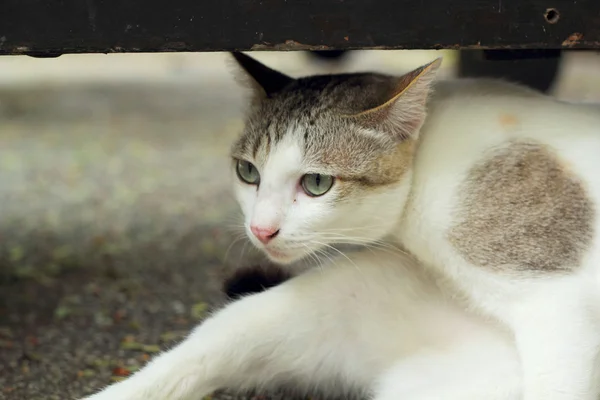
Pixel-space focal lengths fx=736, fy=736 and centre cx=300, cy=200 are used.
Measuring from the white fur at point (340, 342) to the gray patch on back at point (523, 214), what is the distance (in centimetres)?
23

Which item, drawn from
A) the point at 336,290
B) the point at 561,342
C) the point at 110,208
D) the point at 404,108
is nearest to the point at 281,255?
the point at 336,290

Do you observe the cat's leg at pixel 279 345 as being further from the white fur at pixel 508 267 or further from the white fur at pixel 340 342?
the white fur at pixel 508 267

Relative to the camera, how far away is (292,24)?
147cm

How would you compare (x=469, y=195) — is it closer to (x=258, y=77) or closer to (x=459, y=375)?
(x=459, y=375)

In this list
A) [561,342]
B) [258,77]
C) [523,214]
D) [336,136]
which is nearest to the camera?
[561,342]

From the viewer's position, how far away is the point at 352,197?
5.24 feet

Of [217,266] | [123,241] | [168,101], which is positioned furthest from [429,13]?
[168,101]

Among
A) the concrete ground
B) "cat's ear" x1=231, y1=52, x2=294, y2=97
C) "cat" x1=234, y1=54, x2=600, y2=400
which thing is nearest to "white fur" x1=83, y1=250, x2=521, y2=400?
"cat" x1=234, y1=54, x2=600, y2=400

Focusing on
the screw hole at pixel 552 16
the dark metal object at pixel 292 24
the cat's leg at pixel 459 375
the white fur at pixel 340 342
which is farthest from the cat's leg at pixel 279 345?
the screw hole at pixel 552 16

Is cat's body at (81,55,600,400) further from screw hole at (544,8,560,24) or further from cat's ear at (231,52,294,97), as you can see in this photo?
screw hole at (544,8,560,24)

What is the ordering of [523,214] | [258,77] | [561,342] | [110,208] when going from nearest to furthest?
[561,342], [523,214], [258,77], [110,208]

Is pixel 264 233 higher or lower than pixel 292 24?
lower

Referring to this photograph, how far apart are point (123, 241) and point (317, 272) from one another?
4.37 ft

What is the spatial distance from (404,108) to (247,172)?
408 mm
